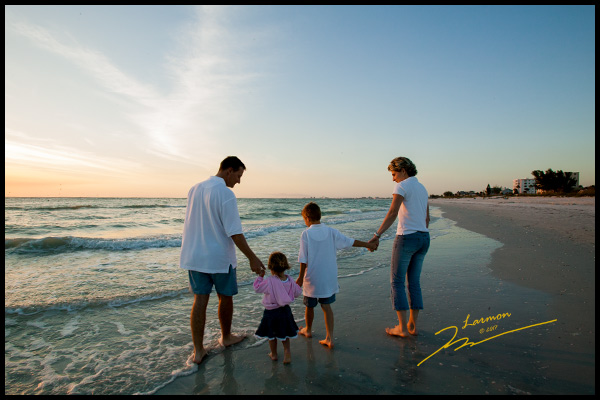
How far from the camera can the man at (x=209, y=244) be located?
10.1ft

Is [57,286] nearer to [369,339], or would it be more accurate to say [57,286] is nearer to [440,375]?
[369,339]

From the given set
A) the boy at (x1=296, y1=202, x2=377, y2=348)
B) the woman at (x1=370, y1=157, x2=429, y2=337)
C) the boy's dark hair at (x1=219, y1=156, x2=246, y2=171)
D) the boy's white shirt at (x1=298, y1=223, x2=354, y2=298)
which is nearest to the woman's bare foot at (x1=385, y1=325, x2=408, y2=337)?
the woman at (x1=370, y1=157, x2=429, y2=337)

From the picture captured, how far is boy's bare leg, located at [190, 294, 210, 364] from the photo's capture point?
3145mm

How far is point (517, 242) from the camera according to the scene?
366 inches

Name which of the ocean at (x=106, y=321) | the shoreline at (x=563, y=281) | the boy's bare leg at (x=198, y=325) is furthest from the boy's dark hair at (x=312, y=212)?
the shoreline at (x=563, y=281)

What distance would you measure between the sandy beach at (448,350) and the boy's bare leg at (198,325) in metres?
0.13

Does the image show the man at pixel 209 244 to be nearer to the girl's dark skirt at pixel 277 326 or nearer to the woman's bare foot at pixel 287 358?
the girl's dark skirt at pixel 277 326

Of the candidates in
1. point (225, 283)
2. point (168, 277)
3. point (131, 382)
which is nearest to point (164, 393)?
point (131, 382)

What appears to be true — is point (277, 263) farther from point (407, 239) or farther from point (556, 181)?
point (556, 181)

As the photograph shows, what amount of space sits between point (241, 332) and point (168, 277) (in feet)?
11.2

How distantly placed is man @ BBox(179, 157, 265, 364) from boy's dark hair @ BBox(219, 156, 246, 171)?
13 cm

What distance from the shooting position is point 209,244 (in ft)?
10.2

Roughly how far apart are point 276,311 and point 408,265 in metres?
1.63

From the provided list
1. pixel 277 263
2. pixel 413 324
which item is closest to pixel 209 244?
pixel 277 263
